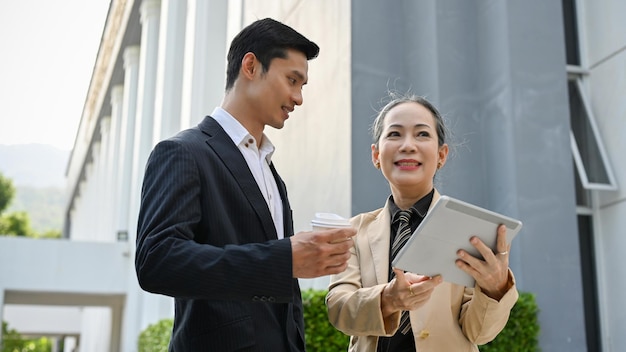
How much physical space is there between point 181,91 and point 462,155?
11.3m

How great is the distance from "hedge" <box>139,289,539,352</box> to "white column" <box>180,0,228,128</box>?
830cm

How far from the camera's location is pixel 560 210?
695 cm

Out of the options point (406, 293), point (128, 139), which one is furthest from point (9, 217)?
point (406, 293)

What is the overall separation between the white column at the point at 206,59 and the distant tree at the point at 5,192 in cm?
5135

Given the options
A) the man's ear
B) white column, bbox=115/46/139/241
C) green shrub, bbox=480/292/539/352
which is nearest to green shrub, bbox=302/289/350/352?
green shrub, bbox=480/292/539/352

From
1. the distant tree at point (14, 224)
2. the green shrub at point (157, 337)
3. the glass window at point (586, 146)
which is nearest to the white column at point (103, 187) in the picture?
the green shrub at point (157, 337)

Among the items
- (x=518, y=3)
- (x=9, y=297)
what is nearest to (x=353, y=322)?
(x=518, y=3)

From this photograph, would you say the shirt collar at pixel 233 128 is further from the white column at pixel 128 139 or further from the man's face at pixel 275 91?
the white column at pixel 128 139

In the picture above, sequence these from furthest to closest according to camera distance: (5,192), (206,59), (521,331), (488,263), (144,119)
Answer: (5,192) → (144,119) → (206,59) → (521,331) → (488,263)

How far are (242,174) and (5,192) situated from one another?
64.0 m

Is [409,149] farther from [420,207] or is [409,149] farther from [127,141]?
[127,141]

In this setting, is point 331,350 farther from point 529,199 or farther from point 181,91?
point 181,91

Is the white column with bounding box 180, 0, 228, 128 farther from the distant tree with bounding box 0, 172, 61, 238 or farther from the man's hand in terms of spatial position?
the distant tree with bounding box 0, 172, 61, 238

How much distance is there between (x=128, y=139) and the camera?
24.3 m
